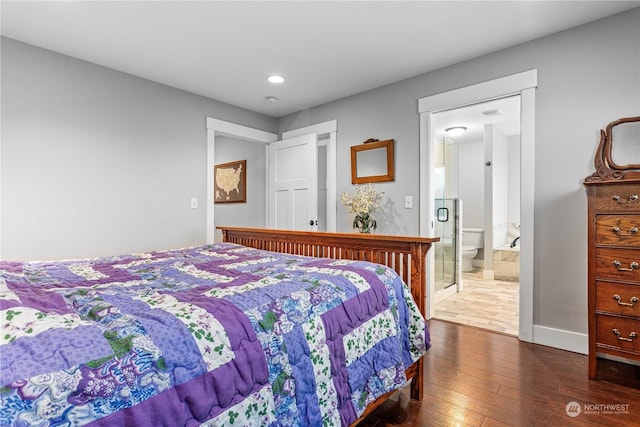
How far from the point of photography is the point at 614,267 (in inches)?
78.6

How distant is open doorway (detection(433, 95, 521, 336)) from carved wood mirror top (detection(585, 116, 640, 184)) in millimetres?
884

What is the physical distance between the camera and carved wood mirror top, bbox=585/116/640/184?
7.14 ft

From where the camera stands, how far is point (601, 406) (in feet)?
5.87

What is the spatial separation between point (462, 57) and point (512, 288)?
3244 mm

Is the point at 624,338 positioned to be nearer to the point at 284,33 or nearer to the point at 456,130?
the point at 284,33

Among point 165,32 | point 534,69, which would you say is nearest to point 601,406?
point 534,69

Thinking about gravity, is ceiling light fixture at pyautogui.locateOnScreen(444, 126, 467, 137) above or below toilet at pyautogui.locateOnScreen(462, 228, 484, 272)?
above

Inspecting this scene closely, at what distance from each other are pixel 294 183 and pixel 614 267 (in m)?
3.16

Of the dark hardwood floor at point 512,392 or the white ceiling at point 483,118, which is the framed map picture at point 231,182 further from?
the dark hardwood floor at point 512,392

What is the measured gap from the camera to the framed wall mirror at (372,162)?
3475mm

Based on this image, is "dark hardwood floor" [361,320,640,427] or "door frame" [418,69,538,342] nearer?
"dark hardwood floor" [361,320,640,427]

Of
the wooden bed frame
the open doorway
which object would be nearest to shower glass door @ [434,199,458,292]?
the open doorway

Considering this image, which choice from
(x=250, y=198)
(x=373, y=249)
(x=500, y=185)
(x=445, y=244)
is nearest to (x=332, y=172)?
(x=250, y=198)

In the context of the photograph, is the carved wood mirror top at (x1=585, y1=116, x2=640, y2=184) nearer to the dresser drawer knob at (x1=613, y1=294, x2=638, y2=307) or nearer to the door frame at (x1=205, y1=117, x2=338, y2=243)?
the dresser drawer knob at (x1=613, y1=294, x2=638, y2=307)
